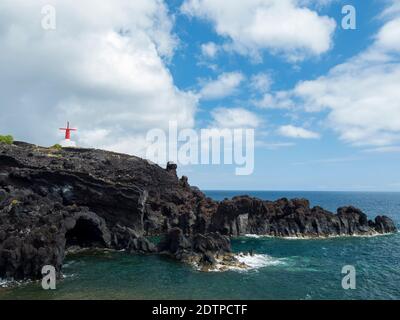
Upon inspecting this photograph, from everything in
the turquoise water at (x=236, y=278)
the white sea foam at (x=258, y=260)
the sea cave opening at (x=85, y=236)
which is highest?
the sea cave opening at (x=85, y=236)

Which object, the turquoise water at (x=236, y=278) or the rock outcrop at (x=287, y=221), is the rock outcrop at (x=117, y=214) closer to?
the rock outcrop at (x=287, y=221)

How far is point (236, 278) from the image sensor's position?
48.1 metres

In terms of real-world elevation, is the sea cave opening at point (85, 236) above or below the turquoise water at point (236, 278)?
above

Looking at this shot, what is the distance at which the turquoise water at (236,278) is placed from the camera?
136 ft

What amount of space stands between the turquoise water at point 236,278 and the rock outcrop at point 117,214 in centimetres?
441

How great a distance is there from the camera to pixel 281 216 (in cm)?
9469

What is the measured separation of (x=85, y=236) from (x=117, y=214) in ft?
34.4


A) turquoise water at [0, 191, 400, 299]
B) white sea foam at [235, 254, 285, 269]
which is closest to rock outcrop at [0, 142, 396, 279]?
white sea foam at [235, 254, 285, 269]

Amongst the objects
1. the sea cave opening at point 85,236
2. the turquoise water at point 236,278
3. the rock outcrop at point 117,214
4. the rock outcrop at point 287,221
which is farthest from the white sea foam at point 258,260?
the sea cave opening at point 85,236

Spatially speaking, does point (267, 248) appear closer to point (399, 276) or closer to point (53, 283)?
point (399, 276)

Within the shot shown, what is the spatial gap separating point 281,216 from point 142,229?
36162 mm

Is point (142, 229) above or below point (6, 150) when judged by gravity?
below
